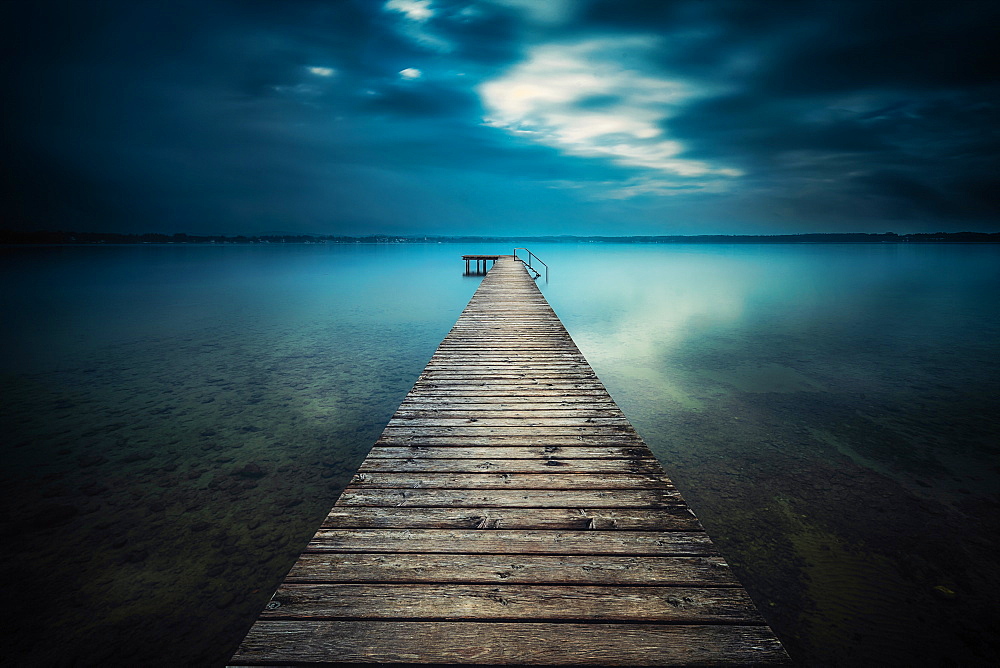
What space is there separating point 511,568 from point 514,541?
23 centimetres

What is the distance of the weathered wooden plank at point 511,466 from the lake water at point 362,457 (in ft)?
6.02

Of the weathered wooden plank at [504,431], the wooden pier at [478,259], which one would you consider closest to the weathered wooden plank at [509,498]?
the weathered wooden plank at [504,431]

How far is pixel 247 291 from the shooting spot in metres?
28.9

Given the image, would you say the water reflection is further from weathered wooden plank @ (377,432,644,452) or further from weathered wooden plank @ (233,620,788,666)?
weathered wooden plank @ (233,620,788,666)

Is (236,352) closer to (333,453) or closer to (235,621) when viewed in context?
(333,453)

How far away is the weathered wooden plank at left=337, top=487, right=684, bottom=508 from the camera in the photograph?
9.62 ft

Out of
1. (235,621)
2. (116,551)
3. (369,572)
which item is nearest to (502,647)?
(369,572)

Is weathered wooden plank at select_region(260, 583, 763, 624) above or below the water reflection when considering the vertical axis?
above

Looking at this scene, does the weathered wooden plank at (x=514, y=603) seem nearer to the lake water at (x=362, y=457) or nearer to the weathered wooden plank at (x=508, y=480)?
the weathered wooden plank at (x=508, y=480)

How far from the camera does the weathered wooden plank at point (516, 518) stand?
2.70 m

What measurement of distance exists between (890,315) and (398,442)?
2406 centimetres

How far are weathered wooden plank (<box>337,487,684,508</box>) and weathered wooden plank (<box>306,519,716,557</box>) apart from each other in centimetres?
28

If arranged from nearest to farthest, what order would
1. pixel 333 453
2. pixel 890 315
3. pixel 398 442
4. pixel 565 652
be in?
1. pixel 565 652
2. pixel 398 442
3. pixel 333 453
4. pixel 890 315

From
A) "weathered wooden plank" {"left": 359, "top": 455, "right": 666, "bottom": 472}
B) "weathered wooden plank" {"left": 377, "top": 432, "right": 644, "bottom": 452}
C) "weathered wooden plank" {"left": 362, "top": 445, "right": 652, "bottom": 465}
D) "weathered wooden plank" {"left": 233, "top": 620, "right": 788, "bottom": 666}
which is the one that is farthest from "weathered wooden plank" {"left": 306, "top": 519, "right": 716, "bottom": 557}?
"weathered wooden plank" {"left": 377, "top": 432, "right": 644, "bottom": 452}
